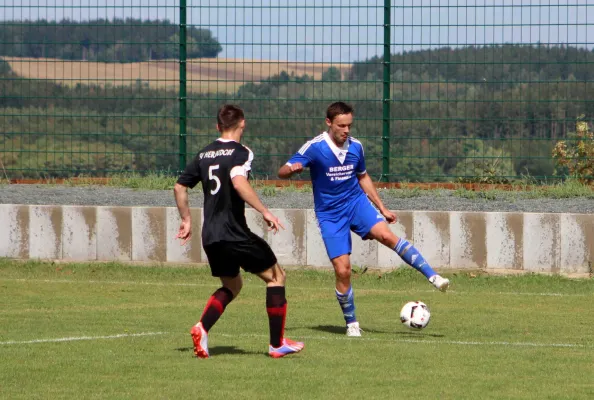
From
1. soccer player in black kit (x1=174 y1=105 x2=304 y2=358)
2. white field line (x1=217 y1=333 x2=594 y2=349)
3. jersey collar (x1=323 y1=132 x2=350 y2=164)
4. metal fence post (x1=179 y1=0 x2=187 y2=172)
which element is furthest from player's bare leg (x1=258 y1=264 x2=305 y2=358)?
metal fence post (x1=179 y1=0 x2=187 y2=172)

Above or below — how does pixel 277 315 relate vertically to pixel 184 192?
below

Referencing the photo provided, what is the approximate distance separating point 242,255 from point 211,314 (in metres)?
0.50

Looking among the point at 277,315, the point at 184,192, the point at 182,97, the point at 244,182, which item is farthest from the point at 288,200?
the point at 244,182

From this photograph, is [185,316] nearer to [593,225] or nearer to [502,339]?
[502,339]

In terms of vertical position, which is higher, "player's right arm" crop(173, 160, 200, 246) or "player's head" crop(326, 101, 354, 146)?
"player's head" crop(326, 101, 354, 146)

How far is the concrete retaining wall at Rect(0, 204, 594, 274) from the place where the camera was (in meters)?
15.0

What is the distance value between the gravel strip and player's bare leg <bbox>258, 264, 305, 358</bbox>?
6.97m

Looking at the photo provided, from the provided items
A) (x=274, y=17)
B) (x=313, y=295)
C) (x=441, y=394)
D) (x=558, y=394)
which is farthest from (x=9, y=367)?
(x=274, y=17)

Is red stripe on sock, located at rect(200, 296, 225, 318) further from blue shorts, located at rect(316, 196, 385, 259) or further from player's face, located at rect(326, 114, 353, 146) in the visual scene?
player's face, located at rect(326, 114, 353, 146)

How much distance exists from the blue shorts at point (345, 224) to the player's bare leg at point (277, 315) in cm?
163

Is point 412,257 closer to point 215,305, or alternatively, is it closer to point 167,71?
point 215,305

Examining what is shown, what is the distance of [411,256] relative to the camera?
11.1 metres

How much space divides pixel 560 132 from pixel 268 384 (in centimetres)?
976

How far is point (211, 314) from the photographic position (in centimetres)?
932
